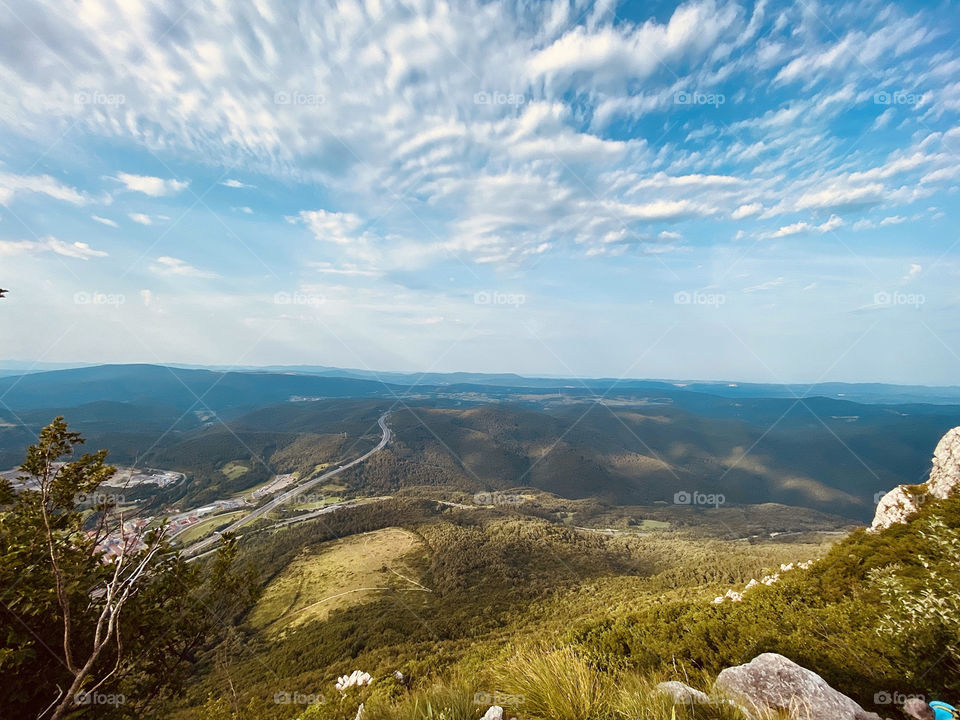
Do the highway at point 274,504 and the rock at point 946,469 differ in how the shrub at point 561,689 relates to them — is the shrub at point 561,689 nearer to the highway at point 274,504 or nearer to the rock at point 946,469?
the rock at point 946,469

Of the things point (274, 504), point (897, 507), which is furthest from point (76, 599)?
point (274, 504)

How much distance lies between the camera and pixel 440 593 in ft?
173

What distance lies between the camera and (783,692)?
20.6 ft

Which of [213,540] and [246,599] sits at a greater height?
[246,599]

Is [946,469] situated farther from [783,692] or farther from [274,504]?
[274,504]

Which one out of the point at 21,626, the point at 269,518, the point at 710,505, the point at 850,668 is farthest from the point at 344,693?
the point at 710,505

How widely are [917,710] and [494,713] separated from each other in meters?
6.73

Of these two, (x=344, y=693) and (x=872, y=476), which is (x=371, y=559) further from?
(x=872, y=476)

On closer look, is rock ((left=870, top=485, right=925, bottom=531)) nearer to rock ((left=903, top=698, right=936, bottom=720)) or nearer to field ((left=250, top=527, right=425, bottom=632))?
A: rock ((left=903, top=698, right=936, bottom=720))

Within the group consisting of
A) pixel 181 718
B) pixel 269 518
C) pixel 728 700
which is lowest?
pixel 269 518

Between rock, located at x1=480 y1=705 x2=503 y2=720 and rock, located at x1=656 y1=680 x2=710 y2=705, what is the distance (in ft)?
7.25

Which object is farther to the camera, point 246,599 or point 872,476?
point 872,476

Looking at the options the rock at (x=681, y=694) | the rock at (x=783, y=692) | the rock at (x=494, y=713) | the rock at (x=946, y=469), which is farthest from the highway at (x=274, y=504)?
the rock at (x=946, y=469)

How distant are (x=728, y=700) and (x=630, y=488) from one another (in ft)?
563
